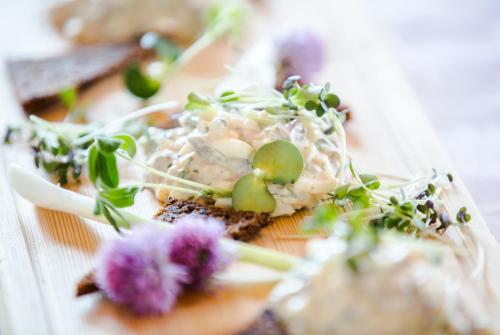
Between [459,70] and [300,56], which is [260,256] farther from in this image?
[459,70]

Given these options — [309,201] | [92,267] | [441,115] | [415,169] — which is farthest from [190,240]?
[441,115]

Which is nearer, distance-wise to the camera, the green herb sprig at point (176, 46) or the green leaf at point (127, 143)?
the green leaf at point (127, 143)

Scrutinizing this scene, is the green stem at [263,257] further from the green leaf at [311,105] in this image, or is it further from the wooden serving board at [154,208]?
the green leaf at [311,105]

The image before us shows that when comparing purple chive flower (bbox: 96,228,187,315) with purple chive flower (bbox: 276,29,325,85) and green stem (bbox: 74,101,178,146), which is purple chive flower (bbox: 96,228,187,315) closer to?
green stem (bbox: 74,101,178,146)

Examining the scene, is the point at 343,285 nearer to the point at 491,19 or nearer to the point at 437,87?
the point at 437,87

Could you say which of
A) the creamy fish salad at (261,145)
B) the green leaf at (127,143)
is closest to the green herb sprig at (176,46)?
the green leaf at (127,143)

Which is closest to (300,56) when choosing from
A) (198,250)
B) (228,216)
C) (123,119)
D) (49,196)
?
(123,119)

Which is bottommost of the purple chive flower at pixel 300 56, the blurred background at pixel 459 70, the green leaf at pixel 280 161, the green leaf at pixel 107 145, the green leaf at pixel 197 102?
the blurred background at pixel 459 70
